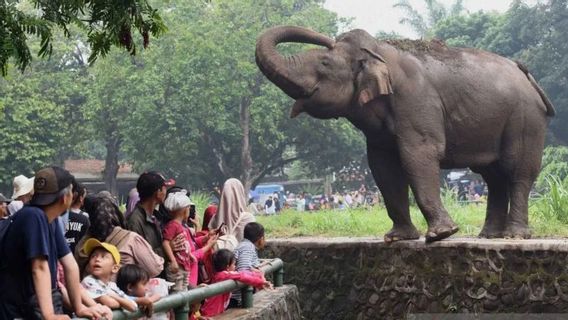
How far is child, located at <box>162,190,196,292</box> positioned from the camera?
273 inches

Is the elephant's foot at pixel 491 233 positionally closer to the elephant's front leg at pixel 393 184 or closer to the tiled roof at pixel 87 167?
the elephant's front leg at pixel 393 184

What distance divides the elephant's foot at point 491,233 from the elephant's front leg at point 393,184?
820mm

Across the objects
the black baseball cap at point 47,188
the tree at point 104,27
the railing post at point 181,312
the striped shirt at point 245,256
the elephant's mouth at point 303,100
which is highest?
the tree at point 104,27

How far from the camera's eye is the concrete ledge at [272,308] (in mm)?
7512

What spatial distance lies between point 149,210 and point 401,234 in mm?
4349

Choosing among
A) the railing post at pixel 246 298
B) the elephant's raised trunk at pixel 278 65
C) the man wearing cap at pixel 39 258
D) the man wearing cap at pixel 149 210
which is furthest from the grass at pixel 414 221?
the man wearing cap at pixel 39 258

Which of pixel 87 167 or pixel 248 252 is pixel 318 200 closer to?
pixel 87 167

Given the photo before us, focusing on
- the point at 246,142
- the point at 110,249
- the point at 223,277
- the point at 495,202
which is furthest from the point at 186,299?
the point at 246,142

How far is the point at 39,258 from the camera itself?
174 inches

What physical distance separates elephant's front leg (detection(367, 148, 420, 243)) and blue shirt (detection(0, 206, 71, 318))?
659 cm

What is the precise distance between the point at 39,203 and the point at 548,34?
39686 mm

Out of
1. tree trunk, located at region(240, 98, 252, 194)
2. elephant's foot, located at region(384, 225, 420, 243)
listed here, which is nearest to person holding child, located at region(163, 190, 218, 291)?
elephant's foot, located at region(384, 225, 420, 243)

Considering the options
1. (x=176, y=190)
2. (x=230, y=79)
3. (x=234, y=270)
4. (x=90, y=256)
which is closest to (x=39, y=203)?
(x=90, y=256)

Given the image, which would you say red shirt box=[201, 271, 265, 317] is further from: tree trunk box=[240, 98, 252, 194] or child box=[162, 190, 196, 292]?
tree trunk box=[240, 98, 252, 194]
